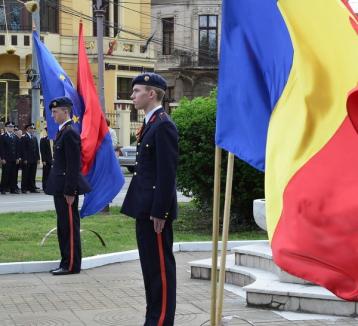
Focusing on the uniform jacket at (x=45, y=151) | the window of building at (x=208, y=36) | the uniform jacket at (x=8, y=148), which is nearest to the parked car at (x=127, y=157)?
the uniform jacket at (x=8, y=148)

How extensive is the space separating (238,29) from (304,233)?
6.74 ft

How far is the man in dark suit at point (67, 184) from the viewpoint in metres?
9.16

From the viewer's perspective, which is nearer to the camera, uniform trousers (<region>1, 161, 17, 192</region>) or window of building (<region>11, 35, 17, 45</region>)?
uniform trousers (<region>1, 161, 17, 192</region>)

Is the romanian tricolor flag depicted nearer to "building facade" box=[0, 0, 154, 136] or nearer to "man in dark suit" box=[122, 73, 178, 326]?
"man in dark suit" box=[122, 73, 178, 326]

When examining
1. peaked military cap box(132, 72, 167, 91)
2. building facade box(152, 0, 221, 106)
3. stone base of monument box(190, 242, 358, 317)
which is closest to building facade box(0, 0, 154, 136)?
building facade box(152, 0, 221, 106)

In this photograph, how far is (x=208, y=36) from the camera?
2184 inches

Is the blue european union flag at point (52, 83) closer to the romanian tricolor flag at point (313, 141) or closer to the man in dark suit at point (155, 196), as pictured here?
the man in dark suit at point (155, 196)

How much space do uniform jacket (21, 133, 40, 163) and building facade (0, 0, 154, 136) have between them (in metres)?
13.8

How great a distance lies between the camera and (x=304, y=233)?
408 centimetres

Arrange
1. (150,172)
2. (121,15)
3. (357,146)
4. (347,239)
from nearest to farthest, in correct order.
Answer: (347,239) → (357,146) → (150,172) → (121,15)

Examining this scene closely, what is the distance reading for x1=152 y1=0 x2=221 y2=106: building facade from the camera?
54844 mm

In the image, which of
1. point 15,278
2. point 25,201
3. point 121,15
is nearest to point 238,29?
point 15,278

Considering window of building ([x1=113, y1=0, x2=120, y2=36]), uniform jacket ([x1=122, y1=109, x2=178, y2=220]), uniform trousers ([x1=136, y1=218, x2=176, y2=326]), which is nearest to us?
uniform jacket ([x1=122, y1=109, x2=178, y2=220])

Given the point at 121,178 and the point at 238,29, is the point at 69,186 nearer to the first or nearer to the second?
the point at 121,178
